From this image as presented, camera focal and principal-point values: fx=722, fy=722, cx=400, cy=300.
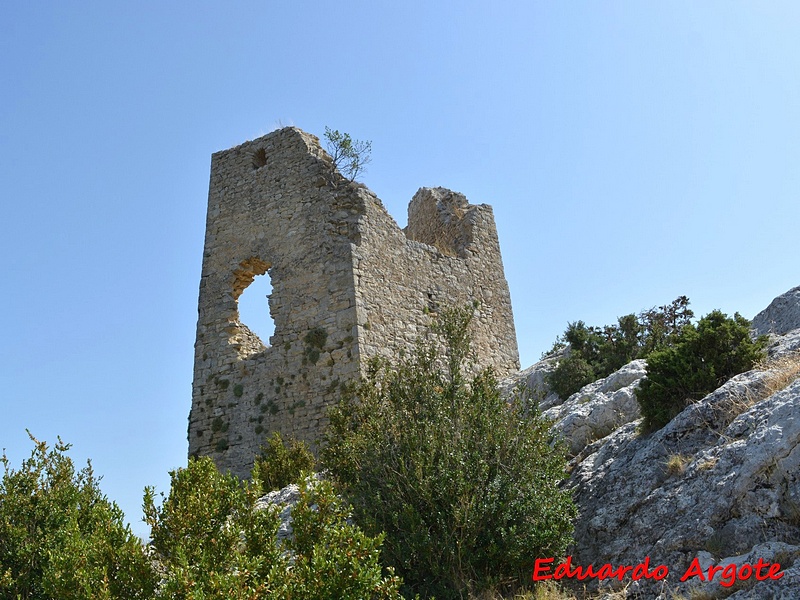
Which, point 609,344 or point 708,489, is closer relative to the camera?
point 708,489

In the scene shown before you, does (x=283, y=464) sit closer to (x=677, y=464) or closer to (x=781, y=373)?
(x=677, y=464)

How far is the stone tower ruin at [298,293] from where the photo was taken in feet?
42.4

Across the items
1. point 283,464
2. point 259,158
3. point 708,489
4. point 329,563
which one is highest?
point 259,158

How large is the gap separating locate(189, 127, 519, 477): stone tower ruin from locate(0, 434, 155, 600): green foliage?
5.22 meters


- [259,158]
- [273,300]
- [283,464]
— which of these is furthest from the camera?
[259,158]

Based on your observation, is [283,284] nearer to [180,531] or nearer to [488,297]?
[488,297]

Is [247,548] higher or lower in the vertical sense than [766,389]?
higher

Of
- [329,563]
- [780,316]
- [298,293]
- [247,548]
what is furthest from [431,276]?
[329,563]

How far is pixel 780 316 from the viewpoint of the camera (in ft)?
33.8

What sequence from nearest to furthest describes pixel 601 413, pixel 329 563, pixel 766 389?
pixel 329 563 → pixel 766 389 → pixel 601 413

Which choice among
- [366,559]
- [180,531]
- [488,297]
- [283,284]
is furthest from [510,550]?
[488,297]

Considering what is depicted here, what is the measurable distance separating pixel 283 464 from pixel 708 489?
6527mm

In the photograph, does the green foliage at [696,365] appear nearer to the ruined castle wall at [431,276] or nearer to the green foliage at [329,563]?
the green foliage at [329,563]

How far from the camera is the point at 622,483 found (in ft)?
23.8
